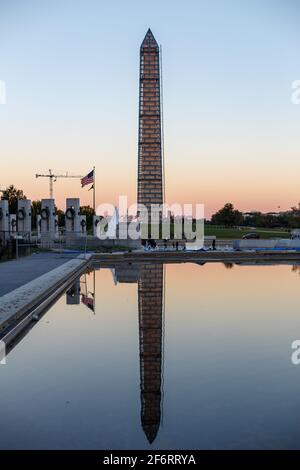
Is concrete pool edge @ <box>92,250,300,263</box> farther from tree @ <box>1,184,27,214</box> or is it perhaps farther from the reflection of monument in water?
tree @ <box>1,184,27,214</box>

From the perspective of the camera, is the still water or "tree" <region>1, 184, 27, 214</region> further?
"tree" <region>1, 184, 27, 214</region>

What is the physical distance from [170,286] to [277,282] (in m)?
4.31

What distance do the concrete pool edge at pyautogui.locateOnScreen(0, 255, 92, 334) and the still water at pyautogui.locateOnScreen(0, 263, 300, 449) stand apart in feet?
1.65

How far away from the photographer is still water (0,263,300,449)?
490 cm

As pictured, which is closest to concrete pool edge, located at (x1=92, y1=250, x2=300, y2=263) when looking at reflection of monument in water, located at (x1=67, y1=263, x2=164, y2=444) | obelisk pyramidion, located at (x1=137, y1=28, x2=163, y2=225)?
reflection of monument in water, located at (x1=67, y1=263, x2=164, y2=444)

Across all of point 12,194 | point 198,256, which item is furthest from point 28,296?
point 12,194

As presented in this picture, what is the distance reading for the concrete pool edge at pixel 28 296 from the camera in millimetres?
9828

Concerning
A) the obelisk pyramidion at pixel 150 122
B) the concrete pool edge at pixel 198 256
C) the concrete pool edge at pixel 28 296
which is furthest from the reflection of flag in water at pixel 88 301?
the obelisk pyramidion at pixel 150 122

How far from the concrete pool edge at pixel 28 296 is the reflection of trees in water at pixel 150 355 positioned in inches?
102

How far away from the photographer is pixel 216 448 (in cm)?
457

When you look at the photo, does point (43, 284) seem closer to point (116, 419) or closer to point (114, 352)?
point (114, 352)

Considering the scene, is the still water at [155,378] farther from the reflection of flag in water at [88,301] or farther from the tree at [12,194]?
the tree at [12,194]
